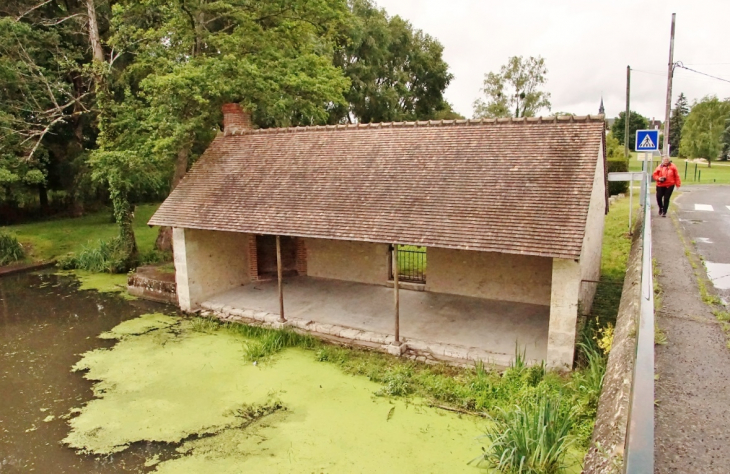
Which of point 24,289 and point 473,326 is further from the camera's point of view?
point 24,289

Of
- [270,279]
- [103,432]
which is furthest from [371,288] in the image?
[103,432]

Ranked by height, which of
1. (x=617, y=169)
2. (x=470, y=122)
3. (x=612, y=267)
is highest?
(x=470, y=122)

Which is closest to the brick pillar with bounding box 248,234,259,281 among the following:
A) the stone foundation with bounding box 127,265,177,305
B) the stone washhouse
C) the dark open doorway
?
the stone washhouse

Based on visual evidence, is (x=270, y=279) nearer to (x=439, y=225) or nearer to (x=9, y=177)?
(x=439, y=225)

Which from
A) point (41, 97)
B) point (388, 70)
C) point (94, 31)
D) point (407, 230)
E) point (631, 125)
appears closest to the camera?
point (407, 230)

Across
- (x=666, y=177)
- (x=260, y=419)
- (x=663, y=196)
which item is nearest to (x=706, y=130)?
(x=663, y=196)

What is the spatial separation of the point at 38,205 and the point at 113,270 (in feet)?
40.3

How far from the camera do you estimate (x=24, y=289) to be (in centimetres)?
1491

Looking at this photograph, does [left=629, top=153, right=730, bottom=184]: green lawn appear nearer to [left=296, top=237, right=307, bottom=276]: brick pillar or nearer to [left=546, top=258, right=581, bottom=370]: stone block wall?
[left=296, top=237, right=307, bottom=276]: brick pillar

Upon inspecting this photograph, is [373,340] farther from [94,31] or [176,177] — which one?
[94,31]

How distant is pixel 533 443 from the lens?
5727 millimetres

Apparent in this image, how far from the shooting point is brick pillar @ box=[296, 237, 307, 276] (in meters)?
14.5

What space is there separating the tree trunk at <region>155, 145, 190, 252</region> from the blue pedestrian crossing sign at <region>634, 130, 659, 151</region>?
488 inches

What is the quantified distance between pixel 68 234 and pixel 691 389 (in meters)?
22.3
